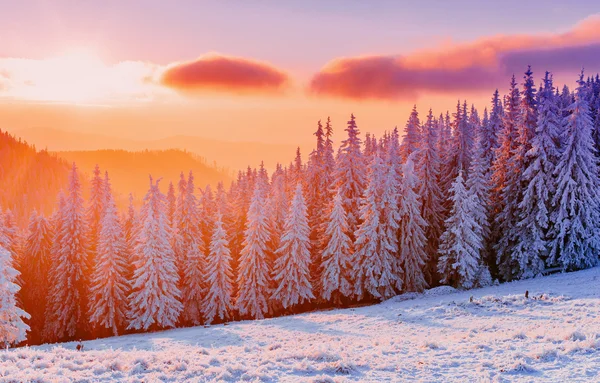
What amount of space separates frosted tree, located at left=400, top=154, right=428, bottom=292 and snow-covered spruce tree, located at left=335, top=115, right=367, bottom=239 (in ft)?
16.2

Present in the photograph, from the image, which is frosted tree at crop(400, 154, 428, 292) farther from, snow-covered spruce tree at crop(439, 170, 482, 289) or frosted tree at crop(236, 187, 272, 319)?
frosted tree at crop(236, 187, 272, 319)

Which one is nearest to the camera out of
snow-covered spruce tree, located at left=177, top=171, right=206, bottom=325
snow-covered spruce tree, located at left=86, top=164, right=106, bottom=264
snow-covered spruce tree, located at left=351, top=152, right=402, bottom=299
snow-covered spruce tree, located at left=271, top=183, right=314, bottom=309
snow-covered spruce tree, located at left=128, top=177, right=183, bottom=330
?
snow-covered spruce tree, located at left=128, top=177, right=183, bottom=330

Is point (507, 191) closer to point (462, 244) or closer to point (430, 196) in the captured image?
point (430, 196)

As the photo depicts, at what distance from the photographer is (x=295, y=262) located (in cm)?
4009

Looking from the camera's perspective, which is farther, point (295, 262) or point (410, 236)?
point (410, 236)

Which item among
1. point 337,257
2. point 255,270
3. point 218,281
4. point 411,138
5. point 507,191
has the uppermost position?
point 411,138

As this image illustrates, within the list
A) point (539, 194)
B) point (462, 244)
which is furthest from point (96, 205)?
point (539, 194)

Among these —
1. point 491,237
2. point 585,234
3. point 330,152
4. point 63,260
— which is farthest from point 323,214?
point 63,260

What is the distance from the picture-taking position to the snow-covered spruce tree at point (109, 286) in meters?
38.7

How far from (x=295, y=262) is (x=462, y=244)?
632 inches

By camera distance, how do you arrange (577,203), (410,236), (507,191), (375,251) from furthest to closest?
(410,236) → (507,191) → (375,251) → (577,203)

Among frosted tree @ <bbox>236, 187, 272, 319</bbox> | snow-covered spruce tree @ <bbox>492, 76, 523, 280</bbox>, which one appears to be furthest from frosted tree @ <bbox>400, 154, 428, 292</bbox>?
frosted tree @ <bbox>236, 187, 272, 319</bbox>

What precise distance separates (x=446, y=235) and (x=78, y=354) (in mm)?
32563

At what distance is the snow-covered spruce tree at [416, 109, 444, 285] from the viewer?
43.3 m
